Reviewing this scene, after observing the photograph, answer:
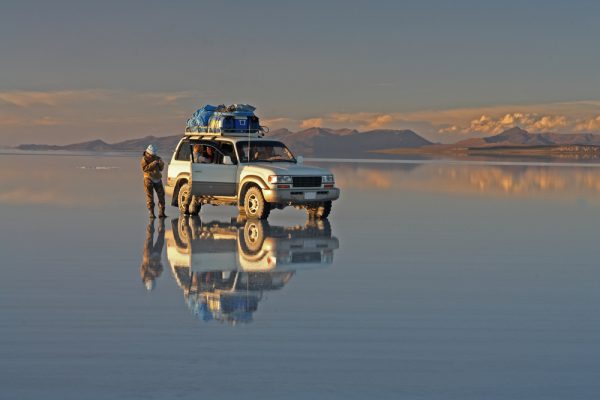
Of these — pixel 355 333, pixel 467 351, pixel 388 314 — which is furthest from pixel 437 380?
pixel 388 314

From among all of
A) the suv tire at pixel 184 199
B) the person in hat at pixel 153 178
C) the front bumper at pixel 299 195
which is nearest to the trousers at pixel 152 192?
the person in hat at pixel 153 178

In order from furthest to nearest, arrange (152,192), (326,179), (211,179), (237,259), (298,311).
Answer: (211,179)
(152,192)
(326,179)
(237,259)
(298,311)

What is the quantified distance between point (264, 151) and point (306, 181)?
6.31ft

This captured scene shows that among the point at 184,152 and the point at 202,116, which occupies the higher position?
the point at 202,116

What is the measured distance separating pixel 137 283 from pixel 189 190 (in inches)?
451

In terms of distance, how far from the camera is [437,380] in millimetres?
6953

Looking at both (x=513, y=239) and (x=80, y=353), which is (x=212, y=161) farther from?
(x=80, y=353)

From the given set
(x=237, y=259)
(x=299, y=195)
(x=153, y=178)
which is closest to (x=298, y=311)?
(x=237, y=259)

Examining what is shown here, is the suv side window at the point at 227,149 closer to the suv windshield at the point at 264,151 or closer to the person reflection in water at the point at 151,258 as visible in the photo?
the suv windshield at the point at 264,151

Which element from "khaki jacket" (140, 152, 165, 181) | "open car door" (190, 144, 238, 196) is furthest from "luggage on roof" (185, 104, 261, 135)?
"khaki jacket" (140, 152, 165, 181)

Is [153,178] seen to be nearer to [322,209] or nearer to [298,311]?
[322,209]

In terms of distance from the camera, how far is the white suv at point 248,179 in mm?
21797

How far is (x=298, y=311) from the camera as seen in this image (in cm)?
973

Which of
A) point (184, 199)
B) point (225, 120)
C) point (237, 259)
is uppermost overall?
point (225, 120)
